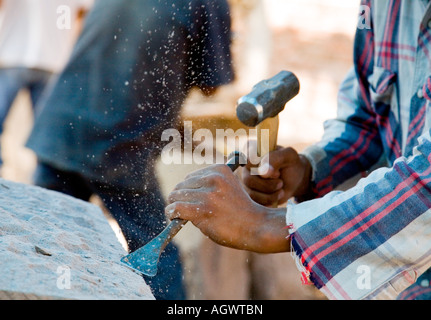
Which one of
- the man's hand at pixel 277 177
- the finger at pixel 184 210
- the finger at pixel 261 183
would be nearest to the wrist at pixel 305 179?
the man's hand at pixel 277 177

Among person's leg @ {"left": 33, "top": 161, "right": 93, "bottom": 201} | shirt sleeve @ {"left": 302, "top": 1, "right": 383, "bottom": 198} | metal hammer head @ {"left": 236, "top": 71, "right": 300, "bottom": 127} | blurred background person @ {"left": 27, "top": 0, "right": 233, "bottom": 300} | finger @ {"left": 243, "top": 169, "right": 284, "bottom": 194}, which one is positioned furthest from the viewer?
person's leg @ {"left": 33, "top": 161, "right": 93, "bottom": 201}

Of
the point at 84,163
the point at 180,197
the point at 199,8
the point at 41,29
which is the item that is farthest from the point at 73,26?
the point at 180,197

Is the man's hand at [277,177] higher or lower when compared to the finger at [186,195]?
lower

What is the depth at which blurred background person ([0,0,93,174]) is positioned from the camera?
4020 millimetres

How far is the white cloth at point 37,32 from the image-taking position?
4.05 m

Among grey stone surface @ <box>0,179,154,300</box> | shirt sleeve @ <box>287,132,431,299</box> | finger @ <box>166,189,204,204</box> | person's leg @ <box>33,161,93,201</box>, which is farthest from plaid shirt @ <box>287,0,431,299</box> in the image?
person's leg @ <box>33,161,93,201</box>

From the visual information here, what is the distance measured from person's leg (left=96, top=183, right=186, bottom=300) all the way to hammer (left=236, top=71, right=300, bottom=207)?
17.1 inches

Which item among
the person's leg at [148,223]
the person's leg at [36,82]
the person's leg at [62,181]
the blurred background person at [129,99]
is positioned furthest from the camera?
the person's leg at [36,82]

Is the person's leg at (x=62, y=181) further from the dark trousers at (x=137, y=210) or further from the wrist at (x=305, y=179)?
the wrist at (x=305, y=179)

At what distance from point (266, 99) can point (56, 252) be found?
2.34 ft

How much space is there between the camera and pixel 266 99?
178 cm

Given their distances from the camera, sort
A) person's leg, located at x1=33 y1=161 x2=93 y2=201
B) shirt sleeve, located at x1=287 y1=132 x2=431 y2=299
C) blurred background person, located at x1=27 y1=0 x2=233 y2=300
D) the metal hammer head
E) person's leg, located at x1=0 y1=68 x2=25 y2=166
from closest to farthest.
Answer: shirt sleeve, located at x1=287 y1=132 x2=431 y2=299
the metal hammer head
blurred background person, located at x1=27 y1=0 x2=233 y2=300
person's leg, located at x1=33 y1=161 x2=93 y2=201
person's leg, located at x1=0 y1=68 x2=25 y2=166

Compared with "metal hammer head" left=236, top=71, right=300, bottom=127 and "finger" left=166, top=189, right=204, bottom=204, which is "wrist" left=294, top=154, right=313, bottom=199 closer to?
"metal hammer head" left=236, top=71, right=300, bottom=127
